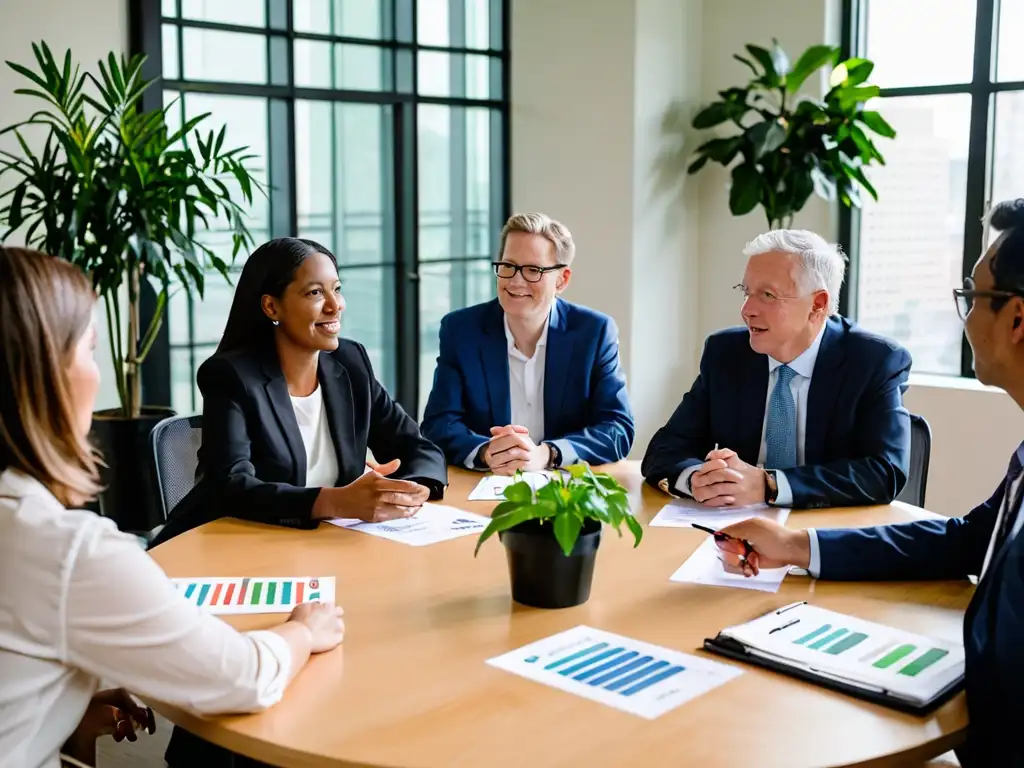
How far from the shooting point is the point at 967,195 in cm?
545

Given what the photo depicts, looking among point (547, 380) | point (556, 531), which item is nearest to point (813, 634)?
point (556, 531)

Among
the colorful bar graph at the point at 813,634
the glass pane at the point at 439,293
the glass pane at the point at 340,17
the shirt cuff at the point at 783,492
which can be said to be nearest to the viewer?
the colorful bar graph at the point at 813,634

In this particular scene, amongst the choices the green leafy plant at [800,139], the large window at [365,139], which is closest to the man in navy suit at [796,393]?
the green leafy plant at [800,139]

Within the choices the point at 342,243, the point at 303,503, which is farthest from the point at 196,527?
the point at 342,243

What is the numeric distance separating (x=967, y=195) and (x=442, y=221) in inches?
99.3

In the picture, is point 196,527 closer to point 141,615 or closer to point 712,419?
point 141,615

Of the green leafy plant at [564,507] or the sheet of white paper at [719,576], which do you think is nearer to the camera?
the green leafy plant at [564,507]

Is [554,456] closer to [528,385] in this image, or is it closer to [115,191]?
[528,385]

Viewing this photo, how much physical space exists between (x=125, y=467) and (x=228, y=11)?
2041mm

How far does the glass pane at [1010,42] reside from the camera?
524 centimetres

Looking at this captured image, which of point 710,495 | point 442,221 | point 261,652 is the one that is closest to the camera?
point 261,652

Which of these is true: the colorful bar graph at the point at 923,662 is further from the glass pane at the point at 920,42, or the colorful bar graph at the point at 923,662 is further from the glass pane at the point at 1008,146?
the glass pane at the point at 920,42

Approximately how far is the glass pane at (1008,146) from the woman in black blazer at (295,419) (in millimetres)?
3505

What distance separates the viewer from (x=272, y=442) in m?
2.78
